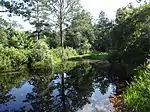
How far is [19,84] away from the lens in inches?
830

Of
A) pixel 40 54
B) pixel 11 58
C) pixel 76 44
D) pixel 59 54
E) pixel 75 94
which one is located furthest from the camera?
pixel 76 44

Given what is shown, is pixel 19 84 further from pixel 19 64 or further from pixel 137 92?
pixel 137 92

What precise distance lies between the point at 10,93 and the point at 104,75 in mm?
8848

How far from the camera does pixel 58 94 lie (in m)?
16.6

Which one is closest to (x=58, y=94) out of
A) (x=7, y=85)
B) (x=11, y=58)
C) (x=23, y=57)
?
(x=7, y=85)

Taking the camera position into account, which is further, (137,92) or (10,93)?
(10,93)

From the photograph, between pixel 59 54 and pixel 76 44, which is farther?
pixel 76 44

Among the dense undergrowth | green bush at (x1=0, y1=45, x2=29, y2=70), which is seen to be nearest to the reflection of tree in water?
green bush at (x1=0, y1=45, x2=29, y2=70)

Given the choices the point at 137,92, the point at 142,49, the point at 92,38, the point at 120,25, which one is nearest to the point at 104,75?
the point at 142,49

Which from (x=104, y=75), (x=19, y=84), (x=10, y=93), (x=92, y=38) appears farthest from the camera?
(x=92, y=38)

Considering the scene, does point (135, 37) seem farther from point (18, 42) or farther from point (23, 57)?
point (18, 42)

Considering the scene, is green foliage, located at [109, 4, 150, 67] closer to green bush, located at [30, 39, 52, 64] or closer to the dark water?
the dark water

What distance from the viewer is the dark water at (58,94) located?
13367mm

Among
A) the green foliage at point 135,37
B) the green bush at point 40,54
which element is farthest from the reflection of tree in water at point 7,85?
the green foliage at point 135,37
